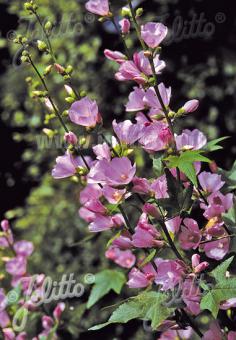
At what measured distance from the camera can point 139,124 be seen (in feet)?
4.66

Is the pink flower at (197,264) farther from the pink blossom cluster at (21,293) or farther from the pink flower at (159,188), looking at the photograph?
the pink blossom cluster at (21,293)


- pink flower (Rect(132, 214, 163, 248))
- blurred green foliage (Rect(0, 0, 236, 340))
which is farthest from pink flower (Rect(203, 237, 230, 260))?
blurred green foliage (Rect(0, 0, 236, 340))

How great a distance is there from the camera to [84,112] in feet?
4.70

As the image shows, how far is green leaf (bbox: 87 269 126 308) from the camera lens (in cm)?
197

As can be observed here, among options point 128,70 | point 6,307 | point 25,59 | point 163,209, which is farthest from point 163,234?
point 6,307

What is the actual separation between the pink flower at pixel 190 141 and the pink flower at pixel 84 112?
182mm

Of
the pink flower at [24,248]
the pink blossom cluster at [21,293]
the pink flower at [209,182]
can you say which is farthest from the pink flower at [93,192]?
the pink flower at [24,248]

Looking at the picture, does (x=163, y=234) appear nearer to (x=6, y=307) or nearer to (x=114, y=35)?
(x=6, y=307)

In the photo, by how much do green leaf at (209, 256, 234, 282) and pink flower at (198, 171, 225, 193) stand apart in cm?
21

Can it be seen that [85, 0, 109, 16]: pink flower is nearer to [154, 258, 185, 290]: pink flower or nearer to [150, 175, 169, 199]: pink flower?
[150, 175, 169, 199]: pink flower

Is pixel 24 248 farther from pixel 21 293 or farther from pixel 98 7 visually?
pixel 98 7

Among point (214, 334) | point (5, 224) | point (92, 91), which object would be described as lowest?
point (92, 91)

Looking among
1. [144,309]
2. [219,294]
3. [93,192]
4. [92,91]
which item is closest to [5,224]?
[93,192]

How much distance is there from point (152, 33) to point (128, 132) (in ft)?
0.69
